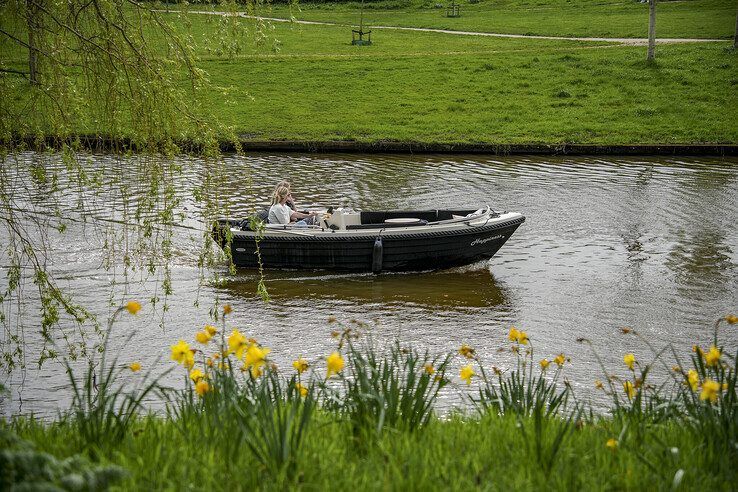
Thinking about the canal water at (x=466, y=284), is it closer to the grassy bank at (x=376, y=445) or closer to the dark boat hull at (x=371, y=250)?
the dark boat hull at (x=371, y=250)

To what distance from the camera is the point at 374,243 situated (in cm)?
1501

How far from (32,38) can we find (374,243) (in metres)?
8.07

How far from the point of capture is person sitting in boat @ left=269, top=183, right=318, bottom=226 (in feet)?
51.2

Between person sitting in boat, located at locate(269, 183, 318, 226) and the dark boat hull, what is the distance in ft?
1.85

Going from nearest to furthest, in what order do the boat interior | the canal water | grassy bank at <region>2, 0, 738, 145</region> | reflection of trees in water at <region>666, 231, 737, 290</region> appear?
the canal water < reflection of trees in water at <region>666, 231, 737, 290</region> < the boat interior < grassy bank at <region>2, 0, 738, 145</region>

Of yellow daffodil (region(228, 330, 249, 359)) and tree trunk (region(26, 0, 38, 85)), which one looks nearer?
yellow daffodil (region(228, 330, 249, 359))

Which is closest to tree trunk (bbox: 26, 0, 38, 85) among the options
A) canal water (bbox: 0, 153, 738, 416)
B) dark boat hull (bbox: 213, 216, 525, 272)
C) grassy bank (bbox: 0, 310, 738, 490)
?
canal water (bbox: 0, 153, 738, 416)

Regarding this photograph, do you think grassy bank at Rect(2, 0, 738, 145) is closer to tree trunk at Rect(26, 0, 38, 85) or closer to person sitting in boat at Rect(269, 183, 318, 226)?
person sitting in boat at Rect(269, 183, 318, 226)

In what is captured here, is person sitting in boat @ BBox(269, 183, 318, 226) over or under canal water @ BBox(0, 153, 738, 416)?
over

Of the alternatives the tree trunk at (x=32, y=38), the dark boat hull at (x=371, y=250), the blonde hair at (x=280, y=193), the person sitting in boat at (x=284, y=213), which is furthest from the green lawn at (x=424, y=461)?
the blonde hair at (x=280, y=193)

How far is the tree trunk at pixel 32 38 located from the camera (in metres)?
7.67

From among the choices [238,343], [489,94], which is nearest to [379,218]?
[238,343]

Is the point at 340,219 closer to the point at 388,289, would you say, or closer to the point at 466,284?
the point at 388,289

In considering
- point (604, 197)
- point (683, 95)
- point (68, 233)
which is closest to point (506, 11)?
point (683, 95)
